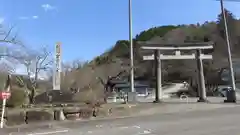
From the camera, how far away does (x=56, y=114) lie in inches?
582

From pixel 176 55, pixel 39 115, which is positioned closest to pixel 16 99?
pixel 39 115

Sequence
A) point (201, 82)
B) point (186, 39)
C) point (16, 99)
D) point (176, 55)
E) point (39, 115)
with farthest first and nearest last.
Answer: point (186, 39)
point (176, 55)
point (201, 82)
point (16, 99)
point (39, 115)

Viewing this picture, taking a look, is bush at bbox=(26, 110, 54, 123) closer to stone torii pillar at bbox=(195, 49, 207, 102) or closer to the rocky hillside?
stone torii pillar at bbox=(195, 49, 207, 102)

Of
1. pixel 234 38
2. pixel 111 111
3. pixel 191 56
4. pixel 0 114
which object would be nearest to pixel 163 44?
pixel 191 56

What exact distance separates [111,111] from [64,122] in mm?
3402

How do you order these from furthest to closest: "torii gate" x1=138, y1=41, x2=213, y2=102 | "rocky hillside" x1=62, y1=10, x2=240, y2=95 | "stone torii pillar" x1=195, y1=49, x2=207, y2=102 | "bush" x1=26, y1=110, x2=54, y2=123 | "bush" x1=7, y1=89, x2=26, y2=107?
"rocky hillside" x1=62, y1=10, x2=240, y2=95, "stone torii pillar" x1=195, y1=49, x2=207, y2=102, "torii gate" x1=138, y1=41, x2=213, y2=102, "bush" x1=7, y1=89, x2=26, y2=107, "bush" x1=26, y1=110, x2=54, y2=123

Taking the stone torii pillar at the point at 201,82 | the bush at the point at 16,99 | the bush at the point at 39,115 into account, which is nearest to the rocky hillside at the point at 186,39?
the stone torii pillar at the point at 201,82

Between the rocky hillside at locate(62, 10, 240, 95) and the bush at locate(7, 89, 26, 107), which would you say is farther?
the rocky hillside at locate(62, 10, 240, 95)

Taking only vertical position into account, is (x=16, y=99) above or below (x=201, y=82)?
below

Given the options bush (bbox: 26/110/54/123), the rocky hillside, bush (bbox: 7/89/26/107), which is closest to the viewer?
bush (bbox: 26/110/54/123)

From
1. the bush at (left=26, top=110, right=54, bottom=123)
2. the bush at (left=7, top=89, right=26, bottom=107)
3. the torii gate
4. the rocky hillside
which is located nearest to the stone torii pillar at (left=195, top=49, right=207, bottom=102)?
the torii gate

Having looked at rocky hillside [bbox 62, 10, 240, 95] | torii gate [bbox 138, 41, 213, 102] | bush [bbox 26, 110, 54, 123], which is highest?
rocky hillside [bbox 62, 10, 240, 95]

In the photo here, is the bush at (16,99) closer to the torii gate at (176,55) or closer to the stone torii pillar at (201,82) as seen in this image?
the torii gate at (176,55)

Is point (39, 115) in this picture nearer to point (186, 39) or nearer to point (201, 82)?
point (201, 82)
